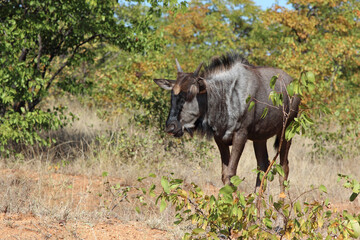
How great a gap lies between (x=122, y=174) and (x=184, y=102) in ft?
9.33

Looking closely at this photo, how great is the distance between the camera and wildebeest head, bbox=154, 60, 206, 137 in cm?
504

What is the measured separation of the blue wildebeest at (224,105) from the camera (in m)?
5.09

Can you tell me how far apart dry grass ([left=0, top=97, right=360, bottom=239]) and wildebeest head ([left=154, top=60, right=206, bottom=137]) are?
3.24ft

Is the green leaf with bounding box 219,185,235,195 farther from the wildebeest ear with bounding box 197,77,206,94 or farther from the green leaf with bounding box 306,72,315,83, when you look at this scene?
the wildebeest ear with bounding box 197,77,206,94

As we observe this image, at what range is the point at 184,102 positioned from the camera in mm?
5113

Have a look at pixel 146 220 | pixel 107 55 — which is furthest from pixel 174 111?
pixel 107 55

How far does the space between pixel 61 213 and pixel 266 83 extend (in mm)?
2758

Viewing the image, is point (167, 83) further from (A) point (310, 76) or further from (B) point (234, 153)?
(A) point (310, 76)

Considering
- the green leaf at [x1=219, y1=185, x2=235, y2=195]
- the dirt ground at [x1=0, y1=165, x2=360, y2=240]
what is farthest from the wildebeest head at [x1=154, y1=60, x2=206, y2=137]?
the green leaf at [x1=219, y1=185, x2=235, y2=195]

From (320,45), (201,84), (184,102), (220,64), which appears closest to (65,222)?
(184,102)

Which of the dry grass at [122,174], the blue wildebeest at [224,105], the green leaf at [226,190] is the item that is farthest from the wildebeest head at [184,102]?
the green leaf at [226,190]

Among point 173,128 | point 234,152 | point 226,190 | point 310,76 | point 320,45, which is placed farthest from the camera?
point 320,45

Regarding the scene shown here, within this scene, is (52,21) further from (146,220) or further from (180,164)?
(146,220)

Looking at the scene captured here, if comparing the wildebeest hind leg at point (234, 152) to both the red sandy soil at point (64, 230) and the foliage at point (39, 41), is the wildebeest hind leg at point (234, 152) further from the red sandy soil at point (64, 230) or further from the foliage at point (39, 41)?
the foliage at point (39, 41)
